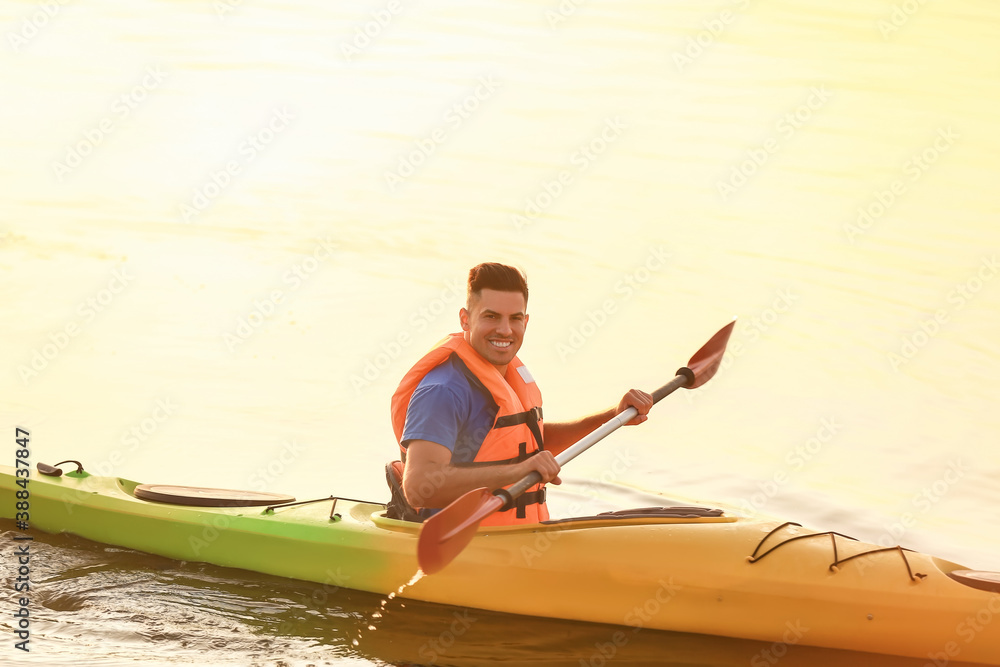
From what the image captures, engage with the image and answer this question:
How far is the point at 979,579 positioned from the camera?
3180 mm

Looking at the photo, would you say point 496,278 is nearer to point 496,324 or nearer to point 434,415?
point 496,324

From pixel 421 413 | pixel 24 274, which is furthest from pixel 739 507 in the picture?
pixel 24 274

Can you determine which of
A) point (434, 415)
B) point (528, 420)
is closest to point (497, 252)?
point (528, 420)

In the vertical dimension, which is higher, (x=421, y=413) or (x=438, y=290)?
(x=438, y=290)

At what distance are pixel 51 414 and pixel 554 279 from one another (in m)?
3.50

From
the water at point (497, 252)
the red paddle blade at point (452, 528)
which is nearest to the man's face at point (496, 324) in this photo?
the red paddle blade at point (452, 528)

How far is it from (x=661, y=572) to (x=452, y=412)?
769mm

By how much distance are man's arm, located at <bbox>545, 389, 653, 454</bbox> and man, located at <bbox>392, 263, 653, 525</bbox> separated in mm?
272

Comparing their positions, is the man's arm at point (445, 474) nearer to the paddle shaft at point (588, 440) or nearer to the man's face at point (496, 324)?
the paddle shaft at point (588, 440)

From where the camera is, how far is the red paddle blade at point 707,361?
394 cm

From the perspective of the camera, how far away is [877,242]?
8844mm

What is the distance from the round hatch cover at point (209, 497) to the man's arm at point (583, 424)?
897mm

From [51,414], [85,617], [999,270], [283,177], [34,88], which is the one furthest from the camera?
[34,88]

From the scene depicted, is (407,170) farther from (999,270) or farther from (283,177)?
(999,270)
